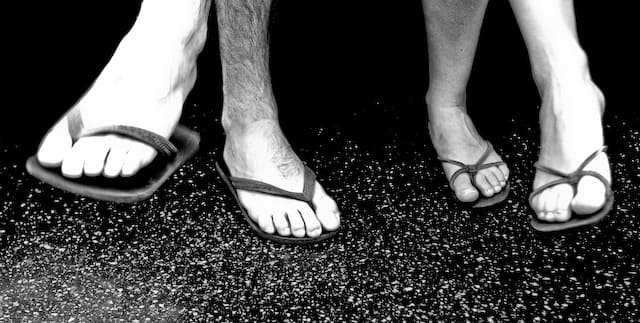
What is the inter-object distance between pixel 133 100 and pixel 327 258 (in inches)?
15.3

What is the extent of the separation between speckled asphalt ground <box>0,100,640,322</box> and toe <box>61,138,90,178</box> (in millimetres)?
162

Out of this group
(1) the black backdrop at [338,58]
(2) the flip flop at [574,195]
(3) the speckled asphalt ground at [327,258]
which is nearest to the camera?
(3) the speckled asphalt ground at [327,258]

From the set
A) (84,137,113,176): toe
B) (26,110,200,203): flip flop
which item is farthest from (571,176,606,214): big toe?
(84,137,113,176): toe

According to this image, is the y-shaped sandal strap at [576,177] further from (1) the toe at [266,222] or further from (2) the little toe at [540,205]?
(1) the toe at [266,222]

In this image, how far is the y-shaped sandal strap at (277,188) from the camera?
1.39 meters

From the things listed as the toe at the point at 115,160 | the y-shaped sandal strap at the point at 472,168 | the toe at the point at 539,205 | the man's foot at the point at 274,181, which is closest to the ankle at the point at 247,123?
the man's foot at the point at 274,181

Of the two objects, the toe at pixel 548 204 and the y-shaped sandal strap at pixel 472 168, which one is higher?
the toe at pixel 548 204

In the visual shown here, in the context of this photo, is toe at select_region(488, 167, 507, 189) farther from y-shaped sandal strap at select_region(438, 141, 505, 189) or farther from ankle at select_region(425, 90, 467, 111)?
ankle at select_region(425, 90, 467, 111)

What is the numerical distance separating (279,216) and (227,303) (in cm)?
20

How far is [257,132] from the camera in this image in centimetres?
142

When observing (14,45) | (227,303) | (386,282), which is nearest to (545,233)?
Result: (386,282)

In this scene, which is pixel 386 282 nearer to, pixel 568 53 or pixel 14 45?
pixel 568 53

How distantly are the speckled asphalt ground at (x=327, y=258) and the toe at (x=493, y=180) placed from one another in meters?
0.04

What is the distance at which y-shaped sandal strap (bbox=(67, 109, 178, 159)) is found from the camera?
126cm
